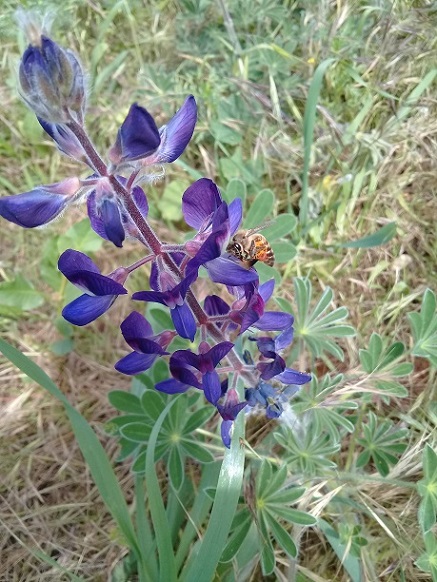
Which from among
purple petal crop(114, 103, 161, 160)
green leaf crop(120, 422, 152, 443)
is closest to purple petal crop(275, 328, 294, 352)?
green leaf crop(120, 422, 152, 443)

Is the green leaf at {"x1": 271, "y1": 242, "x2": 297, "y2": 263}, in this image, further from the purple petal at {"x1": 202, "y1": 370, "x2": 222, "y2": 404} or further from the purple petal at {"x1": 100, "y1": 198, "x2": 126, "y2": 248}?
the purple petal at {"x1": 100, "y1": 198, "x2": 126, "y2": 248}

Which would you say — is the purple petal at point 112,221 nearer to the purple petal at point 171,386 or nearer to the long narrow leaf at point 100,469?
the purple petal at point 171,386

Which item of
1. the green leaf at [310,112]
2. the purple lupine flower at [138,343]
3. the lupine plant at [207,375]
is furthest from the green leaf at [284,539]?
the green leaf at [310,112]

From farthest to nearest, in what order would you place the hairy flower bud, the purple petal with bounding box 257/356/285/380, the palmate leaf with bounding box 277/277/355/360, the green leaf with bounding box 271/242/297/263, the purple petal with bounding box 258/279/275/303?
1. the green leaf with bounding box 271/242/297/263
2. the palmate leaf with bounding box 277/277/355/360
3. the purple petal with bounding box 258/279/275/303
4. the purple petal with bounding box 257/356/285/380
5. the hairy flower bud

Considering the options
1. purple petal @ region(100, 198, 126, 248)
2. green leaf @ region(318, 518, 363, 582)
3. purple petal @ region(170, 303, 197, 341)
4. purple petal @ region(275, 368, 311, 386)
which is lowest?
green leaf @ region(318, 518, 363, 582)

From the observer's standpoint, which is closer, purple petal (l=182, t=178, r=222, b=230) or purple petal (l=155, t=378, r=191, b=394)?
Result: purple petal (l=182, t=178, r=222, b=230)
